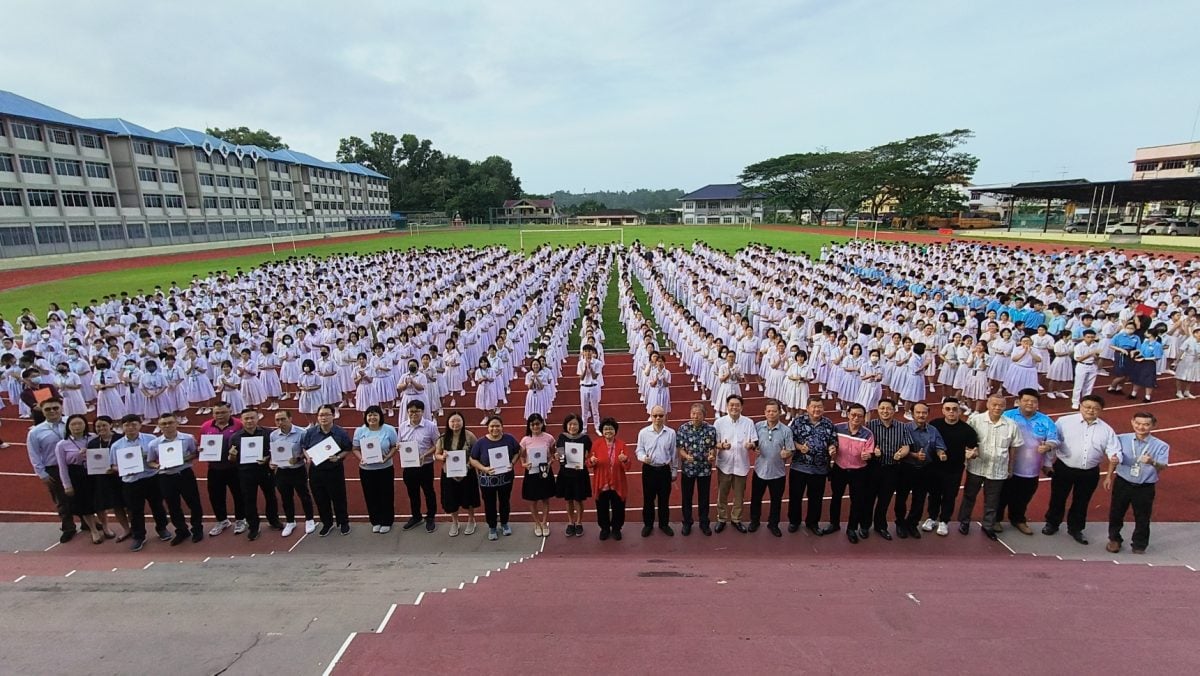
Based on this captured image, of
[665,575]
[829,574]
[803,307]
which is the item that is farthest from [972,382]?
[665,575]

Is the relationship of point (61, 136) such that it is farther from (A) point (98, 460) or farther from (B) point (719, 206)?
(B) point (719, 206)

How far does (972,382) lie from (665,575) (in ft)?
25.9

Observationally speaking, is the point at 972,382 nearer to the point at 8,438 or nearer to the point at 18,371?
the point at 8,438

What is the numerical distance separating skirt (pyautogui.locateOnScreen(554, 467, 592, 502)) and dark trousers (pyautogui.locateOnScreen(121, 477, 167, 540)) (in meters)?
4.31

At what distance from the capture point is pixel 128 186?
1700 inches

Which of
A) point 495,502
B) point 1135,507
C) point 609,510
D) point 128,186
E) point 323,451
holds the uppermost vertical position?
point 128,186

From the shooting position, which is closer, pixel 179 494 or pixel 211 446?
pixel 211 446

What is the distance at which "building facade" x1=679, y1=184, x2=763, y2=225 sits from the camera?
289 feet

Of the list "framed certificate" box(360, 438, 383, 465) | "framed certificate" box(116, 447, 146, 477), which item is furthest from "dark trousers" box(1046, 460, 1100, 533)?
"framed certificate" box(116, 447, 146, 477)

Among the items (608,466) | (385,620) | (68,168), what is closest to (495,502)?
(608,466)

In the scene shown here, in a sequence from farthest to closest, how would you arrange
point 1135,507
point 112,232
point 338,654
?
point 112,232 → point 1135,507 → point 338,654

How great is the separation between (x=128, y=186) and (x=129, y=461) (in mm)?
50327

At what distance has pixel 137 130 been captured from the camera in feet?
143

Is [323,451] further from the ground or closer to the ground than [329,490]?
further from the ground
